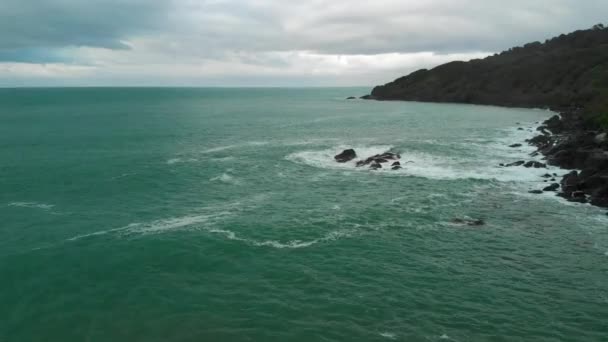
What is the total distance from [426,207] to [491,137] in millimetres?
58705

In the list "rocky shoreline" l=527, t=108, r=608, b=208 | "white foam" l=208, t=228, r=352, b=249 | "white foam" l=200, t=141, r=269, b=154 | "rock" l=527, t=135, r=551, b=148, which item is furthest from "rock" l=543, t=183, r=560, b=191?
"white foam" l=200, t=141, r=269, b=154

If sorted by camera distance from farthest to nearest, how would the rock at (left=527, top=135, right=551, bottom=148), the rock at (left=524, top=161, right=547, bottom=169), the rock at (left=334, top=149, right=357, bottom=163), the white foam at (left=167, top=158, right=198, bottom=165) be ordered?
1. the rock at (left=527, top=135, right=551, bottom=148)
2. the rock at (left=334, top=149, right=357, bottom=163)
3. the white foam at (left=167, top=158, right=198, bottom=165)
4. the rock at (left=524, top=161, right=547, bottom=169)

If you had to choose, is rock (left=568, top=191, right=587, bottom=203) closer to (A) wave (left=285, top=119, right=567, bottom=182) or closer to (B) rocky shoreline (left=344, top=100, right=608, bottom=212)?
(B) rocky shoreline (left=344, top=100, right=608, bottom=212)

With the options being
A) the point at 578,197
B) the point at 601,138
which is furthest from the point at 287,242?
the point at 601,138

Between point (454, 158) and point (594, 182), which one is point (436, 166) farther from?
point (594, 182)

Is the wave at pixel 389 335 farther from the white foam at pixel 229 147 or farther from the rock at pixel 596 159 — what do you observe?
the white foam at pixel 229 147

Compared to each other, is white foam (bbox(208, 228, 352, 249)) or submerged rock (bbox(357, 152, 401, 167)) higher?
submerged rock (bbox(357, 152, 401, 167))

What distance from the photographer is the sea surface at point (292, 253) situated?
2795 centimetres

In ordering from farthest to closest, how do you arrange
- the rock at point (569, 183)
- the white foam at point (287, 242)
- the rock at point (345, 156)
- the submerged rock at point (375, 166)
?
the rock at point (345, 156)
the submerged rock at point (375, 166)
the rock at point (569, 183)
the white foam at point (287, 242)

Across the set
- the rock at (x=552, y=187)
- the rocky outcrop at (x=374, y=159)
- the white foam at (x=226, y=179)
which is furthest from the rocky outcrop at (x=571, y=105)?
the white foam at (x=226, y=179)

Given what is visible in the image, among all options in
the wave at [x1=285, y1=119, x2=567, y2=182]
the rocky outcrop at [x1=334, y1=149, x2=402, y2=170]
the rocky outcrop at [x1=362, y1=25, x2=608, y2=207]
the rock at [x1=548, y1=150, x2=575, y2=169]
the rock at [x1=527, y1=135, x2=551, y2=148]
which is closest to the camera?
the rocky outcrop at [x1=362, y1=25, x2=608, y2=207]

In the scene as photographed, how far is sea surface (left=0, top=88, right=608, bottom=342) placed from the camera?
2795 cm

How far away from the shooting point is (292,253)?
123 ft

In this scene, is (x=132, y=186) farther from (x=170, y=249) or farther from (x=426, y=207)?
(x=426, y=207)
